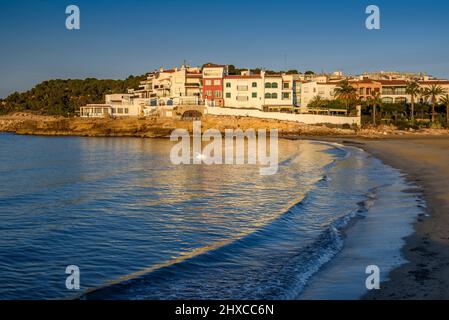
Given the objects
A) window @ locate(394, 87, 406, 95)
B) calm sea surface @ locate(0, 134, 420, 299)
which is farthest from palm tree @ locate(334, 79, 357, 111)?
calm sea surface @ locate(0, 134, 420, 299)

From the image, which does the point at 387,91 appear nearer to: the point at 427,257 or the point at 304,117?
the point at 304,117

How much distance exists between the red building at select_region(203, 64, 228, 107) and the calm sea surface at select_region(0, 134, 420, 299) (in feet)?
227

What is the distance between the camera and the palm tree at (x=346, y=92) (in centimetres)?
9404

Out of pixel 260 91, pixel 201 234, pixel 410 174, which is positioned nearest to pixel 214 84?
pixel 260 91

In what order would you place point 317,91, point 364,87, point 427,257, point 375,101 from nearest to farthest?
1. point 427,257
2. point 375,101
3. point 364,87
4. point 317,91

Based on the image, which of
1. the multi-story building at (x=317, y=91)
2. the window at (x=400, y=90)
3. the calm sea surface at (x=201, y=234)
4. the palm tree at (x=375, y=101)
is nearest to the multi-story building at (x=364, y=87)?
the window at (x=400, y=90)

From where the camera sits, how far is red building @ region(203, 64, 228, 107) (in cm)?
10094

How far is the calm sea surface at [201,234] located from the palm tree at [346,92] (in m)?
63.5

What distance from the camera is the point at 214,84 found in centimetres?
10125

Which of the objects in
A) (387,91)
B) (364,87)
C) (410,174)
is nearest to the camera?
(410,174)

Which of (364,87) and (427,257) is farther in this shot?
(364,87)

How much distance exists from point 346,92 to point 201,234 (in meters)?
82.5
